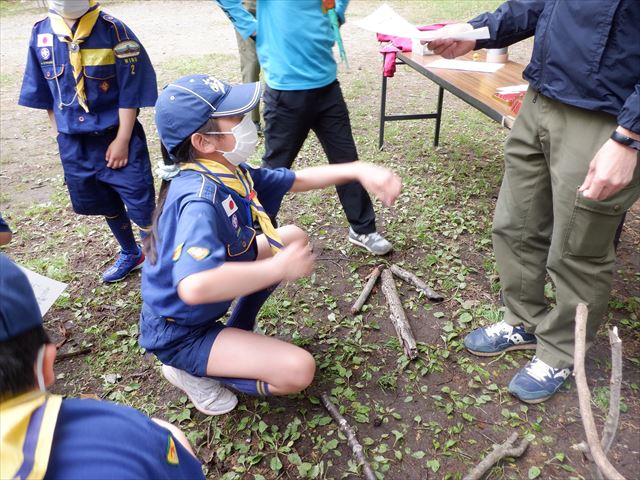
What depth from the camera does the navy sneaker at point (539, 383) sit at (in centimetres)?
233

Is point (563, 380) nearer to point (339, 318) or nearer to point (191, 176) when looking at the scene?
point (339, 318)

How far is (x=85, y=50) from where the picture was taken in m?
2.83

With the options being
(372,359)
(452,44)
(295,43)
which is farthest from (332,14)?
(372,359)

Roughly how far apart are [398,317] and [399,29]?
1.67 meters

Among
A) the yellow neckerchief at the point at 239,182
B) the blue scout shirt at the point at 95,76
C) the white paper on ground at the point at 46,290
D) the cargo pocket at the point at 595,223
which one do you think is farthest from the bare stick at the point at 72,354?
the cargo pocket at the point at 595,223

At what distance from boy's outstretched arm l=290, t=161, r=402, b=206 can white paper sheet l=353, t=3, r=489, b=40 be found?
2.68ft

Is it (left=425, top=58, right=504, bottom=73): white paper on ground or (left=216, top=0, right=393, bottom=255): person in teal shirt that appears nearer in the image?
(left=216, top=0, right=393, bottom=255): person in teal shirt

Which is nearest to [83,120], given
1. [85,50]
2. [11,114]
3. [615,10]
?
[85,50]

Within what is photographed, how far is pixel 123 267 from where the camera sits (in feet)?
11.4

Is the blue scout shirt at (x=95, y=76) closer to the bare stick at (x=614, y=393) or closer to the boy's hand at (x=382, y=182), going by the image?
the boy's hand at (x=382, y=182)

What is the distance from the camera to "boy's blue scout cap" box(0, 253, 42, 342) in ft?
2.90

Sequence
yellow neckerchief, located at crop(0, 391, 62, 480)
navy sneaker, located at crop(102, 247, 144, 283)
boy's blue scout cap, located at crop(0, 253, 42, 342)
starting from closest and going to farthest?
yellow neckerchief, located at crop(0, 391, 62, 480) → boy's blue scout cap, located at crop(0, 253, 42, 342) → navy sneaker, located at crop(102, 247, 144, 283)

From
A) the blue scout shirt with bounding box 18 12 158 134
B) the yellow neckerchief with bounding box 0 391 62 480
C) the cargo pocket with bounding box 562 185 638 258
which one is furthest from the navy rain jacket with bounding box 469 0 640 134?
the blue scout shirt with bounding box 18 12 158 134

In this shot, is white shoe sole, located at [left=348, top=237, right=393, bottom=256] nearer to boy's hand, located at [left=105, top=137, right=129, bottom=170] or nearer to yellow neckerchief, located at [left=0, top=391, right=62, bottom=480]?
boy's hand, located at [left=105, top=137, right=129, bottom=170]
